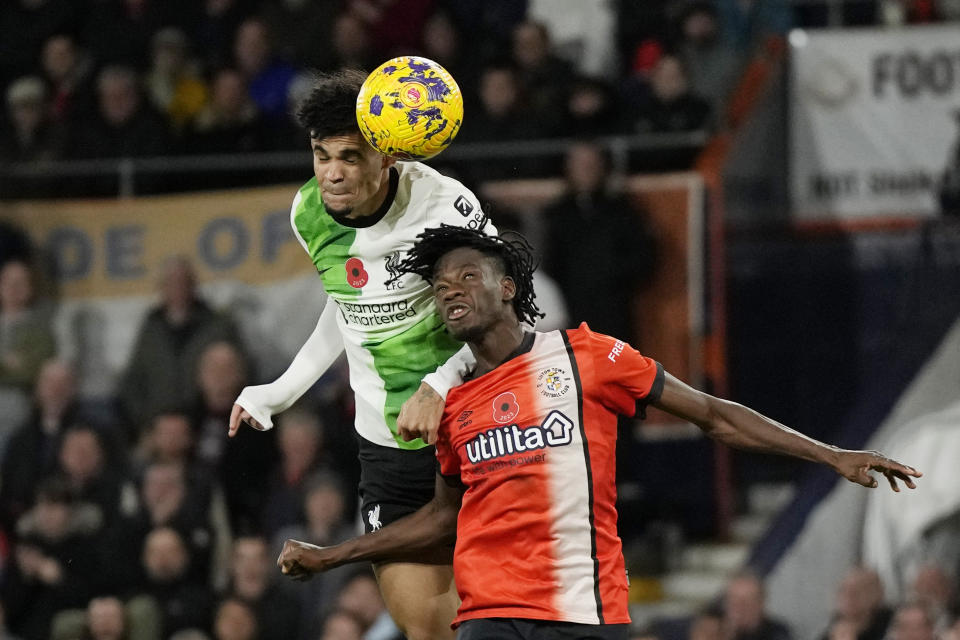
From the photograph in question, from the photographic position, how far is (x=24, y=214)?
10.4 metres

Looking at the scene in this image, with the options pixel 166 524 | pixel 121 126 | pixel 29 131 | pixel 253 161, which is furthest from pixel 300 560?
pixel 29 131

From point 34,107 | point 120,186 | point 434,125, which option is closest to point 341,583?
point 120,186

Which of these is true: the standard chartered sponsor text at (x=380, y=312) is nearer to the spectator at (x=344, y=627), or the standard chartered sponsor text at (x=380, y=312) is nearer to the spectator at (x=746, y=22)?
the spectator at (x=344, y=627)

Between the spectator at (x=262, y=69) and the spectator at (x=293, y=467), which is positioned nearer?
the spectator at (x=293, y=467)

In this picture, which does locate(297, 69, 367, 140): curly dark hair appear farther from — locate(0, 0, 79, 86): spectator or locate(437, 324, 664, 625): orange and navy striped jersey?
locate(0, 0, 79, 86): spectator

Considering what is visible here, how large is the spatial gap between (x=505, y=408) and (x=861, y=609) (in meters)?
3.92

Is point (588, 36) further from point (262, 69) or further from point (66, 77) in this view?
point (66, 77)

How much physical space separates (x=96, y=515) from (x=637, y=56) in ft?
13.9

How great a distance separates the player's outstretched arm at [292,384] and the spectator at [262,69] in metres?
5.28

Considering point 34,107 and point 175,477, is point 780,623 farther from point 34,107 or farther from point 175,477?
point 34,107

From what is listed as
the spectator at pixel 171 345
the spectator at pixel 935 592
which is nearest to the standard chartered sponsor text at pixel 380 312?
the spectator at pixel 935 592

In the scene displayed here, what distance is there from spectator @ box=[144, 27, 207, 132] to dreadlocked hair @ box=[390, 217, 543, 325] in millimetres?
6152

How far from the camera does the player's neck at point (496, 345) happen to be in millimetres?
4762

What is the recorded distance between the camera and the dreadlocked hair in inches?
189
